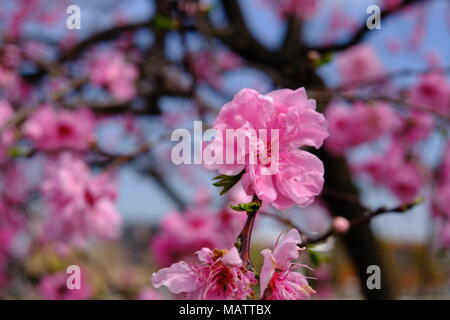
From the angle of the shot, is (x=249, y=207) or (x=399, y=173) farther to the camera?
(x=399, y=173)

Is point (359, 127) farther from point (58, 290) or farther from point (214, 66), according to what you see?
point (58, 290)

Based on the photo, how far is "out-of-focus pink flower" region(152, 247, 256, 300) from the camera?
0.52m

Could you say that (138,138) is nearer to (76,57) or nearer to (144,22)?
(76,57)

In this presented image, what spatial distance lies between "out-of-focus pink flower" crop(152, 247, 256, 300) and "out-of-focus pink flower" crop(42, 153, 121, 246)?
841mm

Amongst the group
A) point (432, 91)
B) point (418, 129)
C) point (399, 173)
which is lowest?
point (399, 173)

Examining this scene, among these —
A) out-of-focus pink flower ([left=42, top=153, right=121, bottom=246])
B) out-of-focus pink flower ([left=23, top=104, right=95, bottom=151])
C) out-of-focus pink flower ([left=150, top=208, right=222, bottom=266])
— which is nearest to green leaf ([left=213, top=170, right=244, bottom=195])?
out-of-focus pink flower ([left=42, top=153, right=121, bottom=246])

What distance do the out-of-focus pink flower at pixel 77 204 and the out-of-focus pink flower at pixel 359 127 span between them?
1.67m

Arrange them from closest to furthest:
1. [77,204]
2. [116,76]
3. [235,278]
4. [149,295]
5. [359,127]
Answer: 1. [235,278]
2. [77,204]
3. [149,295]
4. [116,76]
5. [359,127]

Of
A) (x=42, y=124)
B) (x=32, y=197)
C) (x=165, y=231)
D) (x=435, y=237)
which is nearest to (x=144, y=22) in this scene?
(x=42, y=124)

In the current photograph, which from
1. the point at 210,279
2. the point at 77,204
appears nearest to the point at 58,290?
the point at 77,204

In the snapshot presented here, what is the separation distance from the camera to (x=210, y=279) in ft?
1.77

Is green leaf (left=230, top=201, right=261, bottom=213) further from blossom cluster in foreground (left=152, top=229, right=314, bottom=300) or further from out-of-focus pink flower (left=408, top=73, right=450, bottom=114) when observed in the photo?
out-of-focus pink flower (left=408, top=73, right=450, bottom=114)

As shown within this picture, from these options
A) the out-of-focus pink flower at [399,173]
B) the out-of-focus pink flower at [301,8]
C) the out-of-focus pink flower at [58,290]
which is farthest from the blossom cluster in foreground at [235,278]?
the out-of-focus pink flower at [301,8]

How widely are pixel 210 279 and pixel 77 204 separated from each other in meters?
0.93
